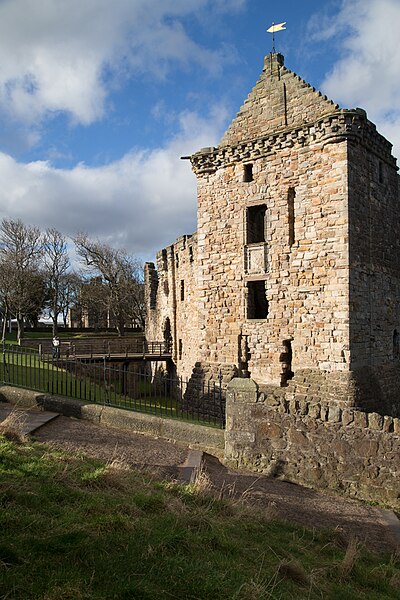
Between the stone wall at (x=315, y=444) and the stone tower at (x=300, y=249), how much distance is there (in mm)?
4142

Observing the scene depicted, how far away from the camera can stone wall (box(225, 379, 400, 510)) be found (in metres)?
8.26

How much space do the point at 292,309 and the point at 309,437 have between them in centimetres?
588

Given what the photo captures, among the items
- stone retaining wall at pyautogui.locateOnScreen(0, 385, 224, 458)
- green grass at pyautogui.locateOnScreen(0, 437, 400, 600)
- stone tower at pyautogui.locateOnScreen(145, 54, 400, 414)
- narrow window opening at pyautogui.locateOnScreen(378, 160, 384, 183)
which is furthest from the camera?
narrow window opening at pyautogui.locateOnScreen(378, 160, 384, 183)

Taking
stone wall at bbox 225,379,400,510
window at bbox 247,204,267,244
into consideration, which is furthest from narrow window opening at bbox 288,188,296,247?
stone wall at bbox 225,379,400,510

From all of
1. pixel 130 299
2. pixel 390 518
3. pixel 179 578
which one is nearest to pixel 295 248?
pixel 390 518

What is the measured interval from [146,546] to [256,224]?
1313 centimetres

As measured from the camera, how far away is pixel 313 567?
16.7 feet

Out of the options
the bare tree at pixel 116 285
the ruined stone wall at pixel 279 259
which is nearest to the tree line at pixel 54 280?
the bare tree at pixel 116 285

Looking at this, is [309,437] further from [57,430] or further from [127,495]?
[57,430]

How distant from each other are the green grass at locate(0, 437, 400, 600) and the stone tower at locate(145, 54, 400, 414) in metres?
7.52

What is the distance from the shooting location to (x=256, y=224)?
637 inches

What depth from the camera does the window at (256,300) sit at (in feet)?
50.7

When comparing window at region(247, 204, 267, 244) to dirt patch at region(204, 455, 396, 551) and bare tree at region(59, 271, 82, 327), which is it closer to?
dirt patch at region(204, 455, 396, 551)

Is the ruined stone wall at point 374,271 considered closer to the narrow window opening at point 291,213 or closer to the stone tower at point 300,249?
the stone tower at point 300,249
